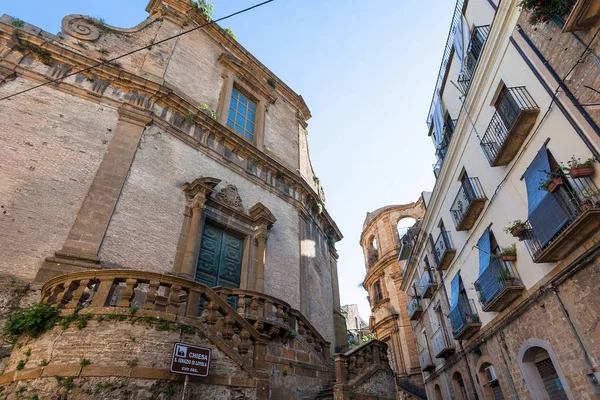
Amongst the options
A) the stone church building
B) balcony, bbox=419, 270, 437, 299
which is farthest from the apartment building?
the stone church building

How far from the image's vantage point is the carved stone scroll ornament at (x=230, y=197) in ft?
35.5

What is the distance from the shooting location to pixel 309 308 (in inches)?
456

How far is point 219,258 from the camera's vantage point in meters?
10.2

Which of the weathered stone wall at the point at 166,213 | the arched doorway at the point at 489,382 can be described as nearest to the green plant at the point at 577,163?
the arched doorway at the point at 489,382

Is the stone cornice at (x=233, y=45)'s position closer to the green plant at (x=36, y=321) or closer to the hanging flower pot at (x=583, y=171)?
the green plant at (x=36, y=321)

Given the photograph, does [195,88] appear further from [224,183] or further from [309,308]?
[309,308]

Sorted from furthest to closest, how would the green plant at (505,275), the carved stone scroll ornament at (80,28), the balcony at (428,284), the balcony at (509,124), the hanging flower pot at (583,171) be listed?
1. the balcony at (428,284)
2. the carved stone scroll ornament at (80,28)
3. the green plant at (505,275)
4. the balcony at (509,124)
5. the hanging flower pot at (583,171)

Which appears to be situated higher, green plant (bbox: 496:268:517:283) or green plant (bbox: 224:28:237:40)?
green plant (bbox: 224:28:237:40)

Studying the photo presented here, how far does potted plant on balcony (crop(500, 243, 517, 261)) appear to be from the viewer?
825 centimetres

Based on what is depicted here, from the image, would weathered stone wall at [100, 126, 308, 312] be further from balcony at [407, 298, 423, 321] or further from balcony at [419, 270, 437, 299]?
balcony at [407, 298, 423, 321]

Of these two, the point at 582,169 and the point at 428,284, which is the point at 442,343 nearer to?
the point at 428,284

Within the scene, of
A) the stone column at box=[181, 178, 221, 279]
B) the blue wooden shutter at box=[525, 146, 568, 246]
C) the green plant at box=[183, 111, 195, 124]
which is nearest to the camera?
the blue wooden shutter at box=[525, 146, 568, 246]

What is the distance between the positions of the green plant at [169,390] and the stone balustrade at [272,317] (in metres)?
2.56

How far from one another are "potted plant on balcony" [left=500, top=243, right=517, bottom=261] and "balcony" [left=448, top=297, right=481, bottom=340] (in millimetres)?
3016
